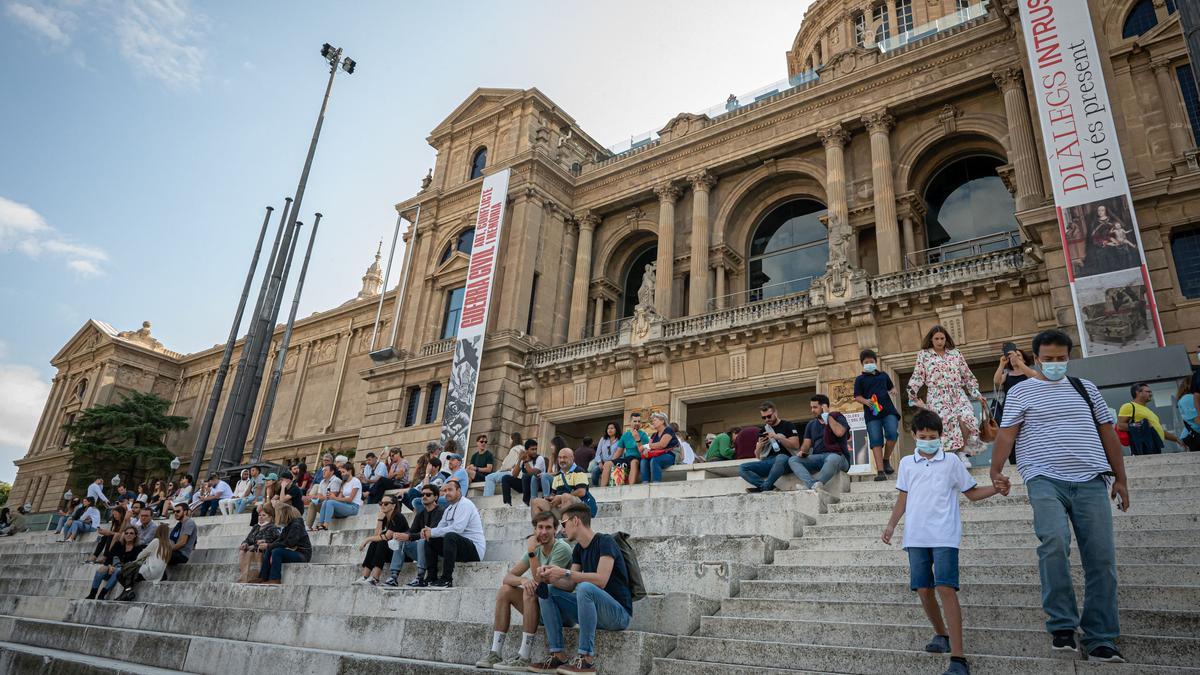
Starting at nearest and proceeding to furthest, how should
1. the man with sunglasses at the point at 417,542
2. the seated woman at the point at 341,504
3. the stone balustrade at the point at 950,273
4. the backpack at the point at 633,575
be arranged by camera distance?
the backpack at the point at 633,575, the man with sunglasses at the point at 417,542, the seated woman at the point at 341,504, the stone balustrade at the point at 950,273

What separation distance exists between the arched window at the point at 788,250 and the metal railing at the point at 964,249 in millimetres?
3078

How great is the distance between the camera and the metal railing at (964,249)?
20133mm

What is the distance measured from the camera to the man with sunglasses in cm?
852

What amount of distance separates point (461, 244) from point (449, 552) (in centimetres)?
2268

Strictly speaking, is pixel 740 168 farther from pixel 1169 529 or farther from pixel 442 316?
pixel 1169 529

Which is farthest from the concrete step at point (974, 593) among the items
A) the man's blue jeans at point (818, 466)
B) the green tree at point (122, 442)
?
the green tree at point (122, 442)

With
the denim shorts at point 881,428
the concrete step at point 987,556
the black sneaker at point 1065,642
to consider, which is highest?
the denim shorts at point 881,428

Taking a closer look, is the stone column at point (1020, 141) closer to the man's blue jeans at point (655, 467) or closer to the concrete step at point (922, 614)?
the man's blue jeans at point (655, 467)

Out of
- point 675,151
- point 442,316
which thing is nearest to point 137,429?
point 442,316

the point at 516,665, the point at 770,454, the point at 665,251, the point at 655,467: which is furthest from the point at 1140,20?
the point at 516,665

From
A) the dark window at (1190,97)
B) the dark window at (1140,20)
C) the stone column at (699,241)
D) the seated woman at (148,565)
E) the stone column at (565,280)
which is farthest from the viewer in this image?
the stone column at (565,280)

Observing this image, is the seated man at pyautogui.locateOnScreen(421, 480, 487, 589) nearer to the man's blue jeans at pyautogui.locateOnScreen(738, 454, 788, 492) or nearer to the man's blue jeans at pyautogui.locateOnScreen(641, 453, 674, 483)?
the man's blue jeans at pyautogui.locateOnScreen(738, 454, 788, 492)

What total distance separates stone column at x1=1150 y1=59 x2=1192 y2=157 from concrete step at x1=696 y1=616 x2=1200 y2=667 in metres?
16.1

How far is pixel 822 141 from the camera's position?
78.2 feet
